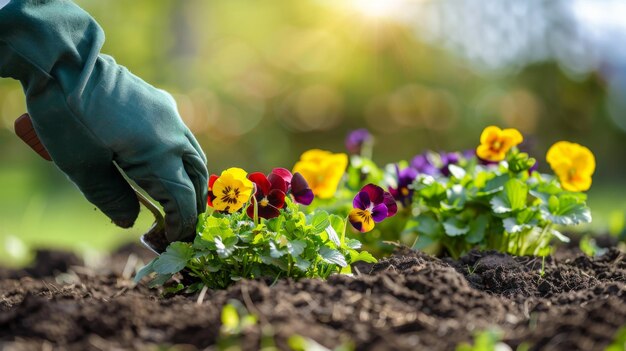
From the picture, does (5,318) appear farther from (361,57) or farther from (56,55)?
(361,57)

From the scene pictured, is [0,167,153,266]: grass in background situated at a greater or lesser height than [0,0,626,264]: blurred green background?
lesser

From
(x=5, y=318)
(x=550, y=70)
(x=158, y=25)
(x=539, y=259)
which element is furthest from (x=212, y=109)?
(x=5, y=318)

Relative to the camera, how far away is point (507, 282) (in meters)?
2.50

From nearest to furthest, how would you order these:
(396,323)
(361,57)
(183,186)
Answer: (396,323) → (183,186) → (361,57)

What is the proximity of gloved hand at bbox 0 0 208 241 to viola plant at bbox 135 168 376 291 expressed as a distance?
11cm

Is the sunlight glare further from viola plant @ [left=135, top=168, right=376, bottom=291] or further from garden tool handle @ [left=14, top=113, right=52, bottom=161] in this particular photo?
Result: garden tool handle @ [left=14, top=113, right=52, bottom=161]

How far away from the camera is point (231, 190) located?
236 centimetres

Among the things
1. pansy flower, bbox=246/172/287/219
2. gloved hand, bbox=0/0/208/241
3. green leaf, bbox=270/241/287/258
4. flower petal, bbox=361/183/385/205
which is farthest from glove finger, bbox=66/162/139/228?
flower petal, bbox=361/183/385/205

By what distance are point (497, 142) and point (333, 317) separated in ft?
4.92

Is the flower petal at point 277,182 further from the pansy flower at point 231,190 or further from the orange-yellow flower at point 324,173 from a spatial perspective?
the orange-yellow flower at point 324,173

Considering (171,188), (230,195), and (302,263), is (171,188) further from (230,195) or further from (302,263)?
(302,263)

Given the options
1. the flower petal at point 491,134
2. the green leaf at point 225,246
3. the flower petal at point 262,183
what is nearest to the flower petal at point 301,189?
the flower petal at point 262,183

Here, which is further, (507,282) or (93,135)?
(507,282)

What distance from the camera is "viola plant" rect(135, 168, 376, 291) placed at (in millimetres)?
2289
